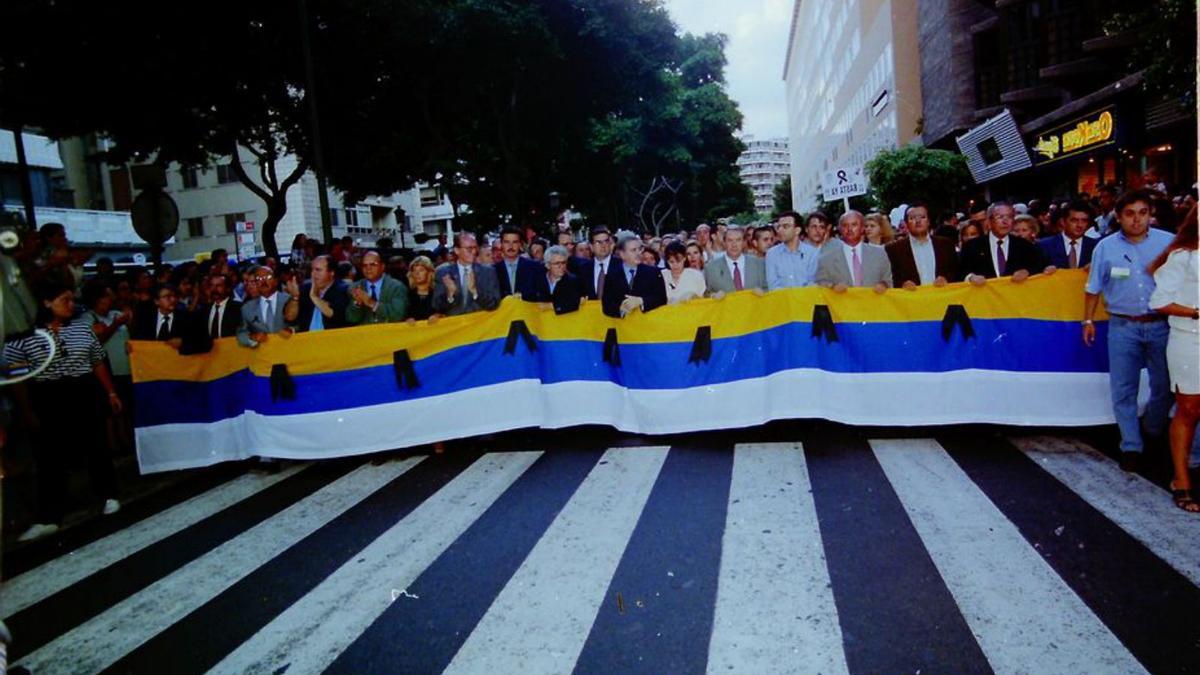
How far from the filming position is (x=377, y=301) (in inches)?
305

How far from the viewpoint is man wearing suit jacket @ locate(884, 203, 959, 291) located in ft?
24.3

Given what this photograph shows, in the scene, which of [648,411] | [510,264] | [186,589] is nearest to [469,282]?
[510,264]

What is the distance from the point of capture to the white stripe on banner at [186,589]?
3936mm

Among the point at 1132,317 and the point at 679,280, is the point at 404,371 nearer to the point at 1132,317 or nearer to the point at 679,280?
the point at 679,280

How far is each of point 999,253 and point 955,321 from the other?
41.3 inches

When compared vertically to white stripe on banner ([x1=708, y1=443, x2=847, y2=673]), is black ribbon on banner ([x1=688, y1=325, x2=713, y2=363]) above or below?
above

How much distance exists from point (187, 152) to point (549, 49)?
32.4 ft

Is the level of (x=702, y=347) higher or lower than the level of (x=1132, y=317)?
lower

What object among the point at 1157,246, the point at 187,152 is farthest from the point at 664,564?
the point at 187,152

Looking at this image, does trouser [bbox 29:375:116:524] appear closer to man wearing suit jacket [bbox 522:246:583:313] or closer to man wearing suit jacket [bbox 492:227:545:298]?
man wearing suit jacket [bbox 492:227:545:298]

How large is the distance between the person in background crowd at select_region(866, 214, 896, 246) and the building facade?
33.2 m

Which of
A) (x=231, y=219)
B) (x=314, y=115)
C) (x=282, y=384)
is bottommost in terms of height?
(x=282, y=384)

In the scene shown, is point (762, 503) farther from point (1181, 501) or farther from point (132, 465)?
point (132, 465)

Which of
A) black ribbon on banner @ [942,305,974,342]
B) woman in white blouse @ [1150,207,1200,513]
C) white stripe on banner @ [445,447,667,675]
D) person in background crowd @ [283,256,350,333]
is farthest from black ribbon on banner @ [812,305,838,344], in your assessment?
person in background crowd @ [283,256,350,333]
